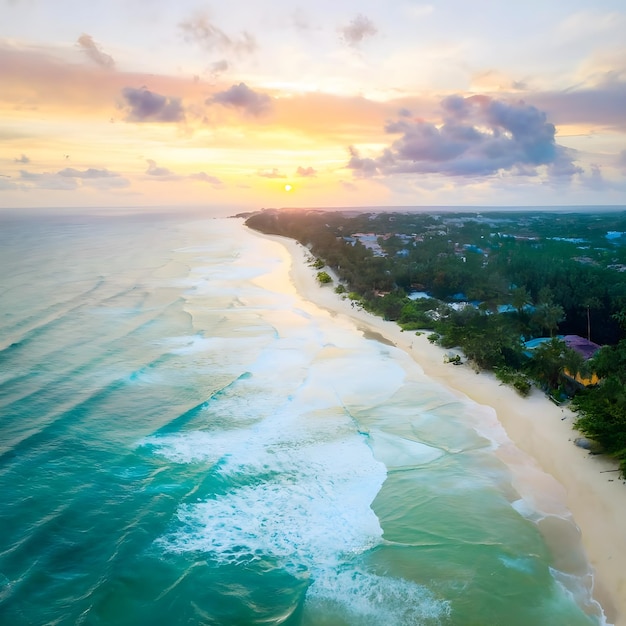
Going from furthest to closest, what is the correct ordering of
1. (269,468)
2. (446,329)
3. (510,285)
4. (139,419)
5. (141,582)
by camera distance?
(510,285) → (446,329) → (139,419) → (269,468) → (141,582)

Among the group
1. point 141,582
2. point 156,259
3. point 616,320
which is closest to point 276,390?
point 141,582

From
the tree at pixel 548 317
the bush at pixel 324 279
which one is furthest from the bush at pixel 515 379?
the bush at pixel 324 279

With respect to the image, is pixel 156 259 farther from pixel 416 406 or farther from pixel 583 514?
pixel 583 514

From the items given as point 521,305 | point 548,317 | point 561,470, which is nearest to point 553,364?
point 561,470

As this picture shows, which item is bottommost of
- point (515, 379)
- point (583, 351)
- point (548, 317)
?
point (583, 351)

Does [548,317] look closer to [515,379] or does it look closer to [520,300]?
[520,300]

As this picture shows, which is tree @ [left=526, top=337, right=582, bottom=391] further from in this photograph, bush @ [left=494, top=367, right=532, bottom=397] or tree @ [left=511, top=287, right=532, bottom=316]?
tree @ [left=511, top=287, right=532, bottom=316]

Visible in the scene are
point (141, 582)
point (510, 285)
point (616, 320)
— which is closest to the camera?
point (141, 582)
